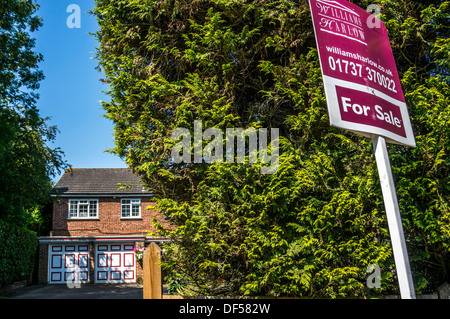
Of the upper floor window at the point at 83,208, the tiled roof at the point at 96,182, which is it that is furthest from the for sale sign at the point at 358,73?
the upper floor window at the point at 83,208

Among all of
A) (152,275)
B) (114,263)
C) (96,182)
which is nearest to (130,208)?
(96,182)

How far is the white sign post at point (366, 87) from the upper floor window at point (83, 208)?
24037 millimetres

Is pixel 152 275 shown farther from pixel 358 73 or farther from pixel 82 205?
pixel 82 205

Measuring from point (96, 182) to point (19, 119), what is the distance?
10779 millimetres

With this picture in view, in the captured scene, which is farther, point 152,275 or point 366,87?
point 152,275

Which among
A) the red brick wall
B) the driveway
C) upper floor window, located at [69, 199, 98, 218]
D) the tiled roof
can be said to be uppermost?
the tiled roof

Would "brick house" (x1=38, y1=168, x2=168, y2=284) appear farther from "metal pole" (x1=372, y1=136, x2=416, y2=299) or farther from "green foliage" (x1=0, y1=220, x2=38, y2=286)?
"metal pole" (x1=372, y1=136, x2=416, y2=299)

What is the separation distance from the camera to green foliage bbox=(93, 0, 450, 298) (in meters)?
5.33

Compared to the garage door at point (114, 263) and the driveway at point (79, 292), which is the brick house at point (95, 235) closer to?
the garage door at point (114, 263)

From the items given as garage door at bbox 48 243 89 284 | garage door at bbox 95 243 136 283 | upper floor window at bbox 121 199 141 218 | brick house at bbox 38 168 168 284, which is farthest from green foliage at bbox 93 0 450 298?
garage door at bbox 48 243 89 284

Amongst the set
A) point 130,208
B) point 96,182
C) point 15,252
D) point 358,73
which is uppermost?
point 96,182

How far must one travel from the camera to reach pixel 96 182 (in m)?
26.4

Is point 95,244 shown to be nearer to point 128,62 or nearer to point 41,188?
point 41,188

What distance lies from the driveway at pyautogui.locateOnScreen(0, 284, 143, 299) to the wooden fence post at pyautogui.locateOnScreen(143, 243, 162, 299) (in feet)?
36.9
